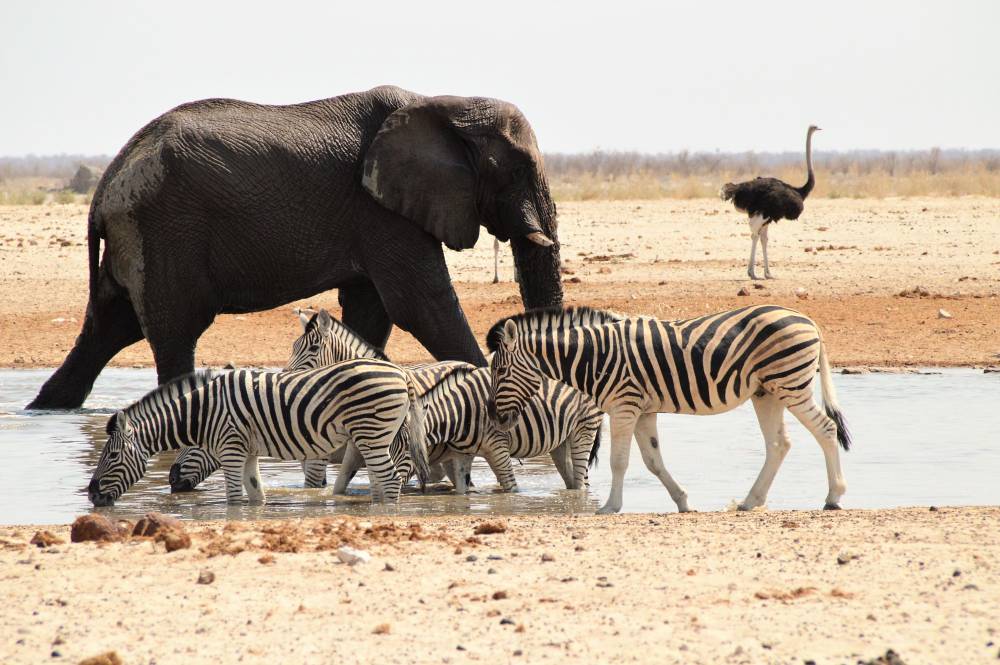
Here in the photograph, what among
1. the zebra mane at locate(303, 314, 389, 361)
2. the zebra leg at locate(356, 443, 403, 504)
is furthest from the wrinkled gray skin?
the zebra leg at locate(356, 443, 403, 504)

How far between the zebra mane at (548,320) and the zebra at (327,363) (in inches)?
35.7

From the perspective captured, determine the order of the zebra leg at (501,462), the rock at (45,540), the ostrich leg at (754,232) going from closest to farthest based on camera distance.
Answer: the rock at (45,540)
the zebra leg at (501,462)
the ostrich leg at (754,232)

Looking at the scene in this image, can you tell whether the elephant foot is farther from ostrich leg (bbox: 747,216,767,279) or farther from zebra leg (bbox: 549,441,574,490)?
ostrich leg (bbox: 747,216,767,279)

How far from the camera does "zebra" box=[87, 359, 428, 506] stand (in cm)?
976

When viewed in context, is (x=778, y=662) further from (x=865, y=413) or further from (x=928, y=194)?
(x=928, y=194)

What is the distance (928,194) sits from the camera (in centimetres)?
3369

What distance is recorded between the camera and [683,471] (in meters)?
11.0

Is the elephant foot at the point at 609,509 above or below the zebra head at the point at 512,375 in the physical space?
below

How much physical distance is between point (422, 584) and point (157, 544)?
159 cm

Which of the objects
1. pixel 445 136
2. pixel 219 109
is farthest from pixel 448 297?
pixel 219 109

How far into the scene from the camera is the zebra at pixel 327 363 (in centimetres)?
1030

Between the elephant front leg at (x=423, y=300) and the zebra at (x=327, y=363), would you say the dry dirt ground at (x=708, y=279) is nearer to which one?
the elephant front leg at (x=423, y=300)

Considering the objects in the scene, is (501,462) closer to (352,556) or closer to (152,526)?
(152,526)

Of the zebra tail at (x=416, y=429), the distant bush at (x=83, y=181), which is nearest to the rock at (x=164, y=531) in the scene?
the zebra tail at (x=416, y=429)
